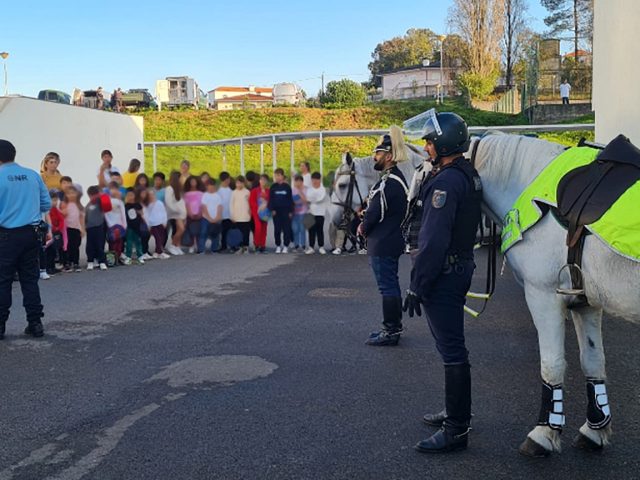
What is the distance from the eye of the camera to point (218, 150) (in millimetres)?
36719

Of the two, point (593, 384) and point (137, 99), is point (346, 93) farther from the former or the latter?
point (593, 384)

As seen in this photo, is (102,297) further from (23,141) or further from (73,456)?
(23,141)

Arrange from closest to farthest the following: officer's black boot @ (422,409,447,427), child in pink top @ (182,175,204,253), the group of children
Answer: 1. officer's black boot @ (422,409,447,427)
2. the group of children
3. child in pink top @ (182,175,204,253)

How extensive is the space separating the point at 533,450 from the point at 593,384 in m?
0.59

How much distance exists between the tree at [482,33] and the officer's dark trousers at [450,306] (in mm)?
44633

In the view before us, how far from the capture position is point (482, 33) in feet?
154

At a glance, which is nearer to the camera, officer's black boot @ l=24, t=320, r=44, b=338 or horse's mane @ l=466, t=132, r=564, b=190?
horse's mane @ l=466, t=132, r=564, b=190

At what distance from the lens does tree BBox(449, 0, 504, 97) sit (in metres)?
46.5

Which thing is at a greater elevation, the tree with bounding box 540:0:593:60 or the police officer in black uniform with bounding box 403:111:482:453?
the tree with bounding box 540:0:593:60

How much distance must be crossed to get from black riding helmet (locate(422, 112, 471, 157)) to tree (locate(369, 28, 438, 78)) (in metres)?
83.4

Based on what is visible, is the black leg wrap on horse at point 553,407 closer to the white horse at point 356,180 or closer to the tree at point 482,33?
the white horse at point 356,180

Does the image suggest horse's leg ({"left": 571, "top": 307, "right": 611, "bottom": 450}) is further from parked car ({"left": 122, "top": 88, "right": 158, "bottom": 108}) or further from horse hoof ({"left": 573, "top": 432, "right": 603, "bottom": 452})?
parked car ({"left": 122, "top": 88, "right": 158, "bottom": 108})

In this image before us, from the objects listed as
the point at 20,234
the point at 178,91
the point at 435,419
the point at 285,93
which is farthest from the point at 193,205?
the point at 285,93

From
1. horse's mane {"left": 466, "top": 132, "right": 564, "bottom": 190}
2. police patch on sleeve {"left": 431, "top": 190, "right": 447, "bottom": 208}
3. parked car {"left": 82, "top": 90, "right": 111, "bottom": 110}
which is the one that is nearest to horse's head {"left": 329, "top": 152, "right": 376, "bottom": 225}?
horse's mane {"left": 466, "top": 132, "right": 564, "bottom": 190}
